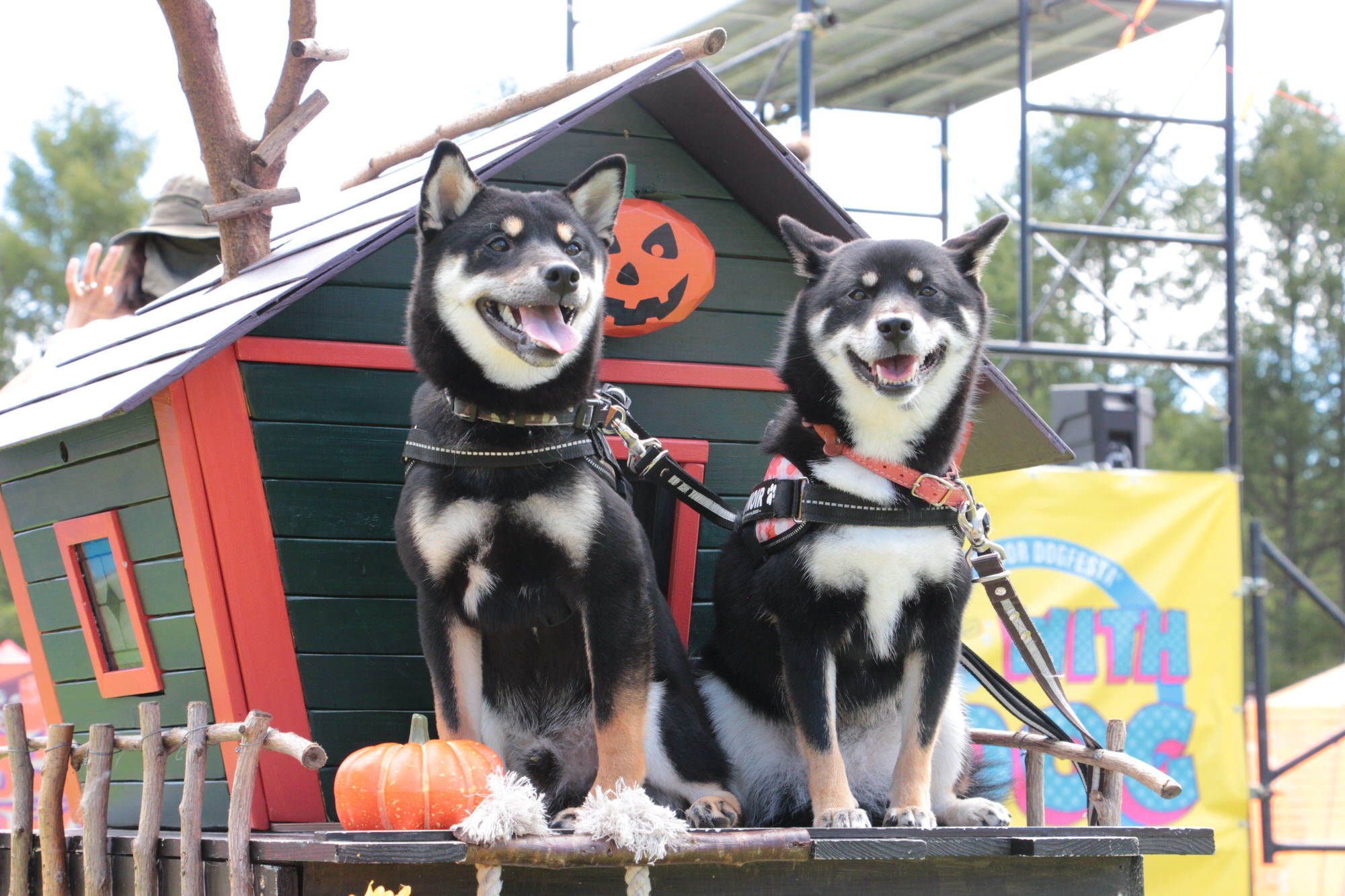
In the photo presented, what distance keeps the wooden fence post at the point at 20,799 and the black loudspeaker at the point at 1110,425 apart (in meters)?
5.95

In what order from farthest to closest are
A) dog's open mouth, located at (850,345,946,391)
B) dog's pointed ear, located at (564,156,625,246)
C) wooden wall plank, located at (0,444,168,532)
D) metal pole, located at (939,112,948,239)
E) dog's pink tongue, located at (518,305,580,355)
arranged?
metal pole, located at (939,112,948,239) → wooden wall plank, located at (0,444,168,532) → dog's pointed ear, located at (564,156,625,246) → dog's open mouth, located at (850,345,946,391) → dog's pink tongue, located at (518,305,580,355)

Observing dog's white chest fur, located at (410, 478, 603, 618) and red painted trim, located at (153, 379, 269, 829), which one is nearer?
dog's white chest fur, located at (410, 478, 603, 618)

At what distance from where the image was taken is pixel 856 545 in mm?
2770

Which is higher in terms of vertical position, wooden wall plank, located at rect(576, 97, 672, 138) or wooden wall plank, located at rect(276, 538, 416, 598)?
wooden wall plank, located at rect(576, 97, 672, 138)

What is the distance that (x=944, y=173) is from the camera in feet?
31.4

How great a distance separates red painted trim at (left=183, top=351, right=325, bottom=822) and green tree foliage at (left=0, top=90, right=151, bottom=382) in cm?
1888

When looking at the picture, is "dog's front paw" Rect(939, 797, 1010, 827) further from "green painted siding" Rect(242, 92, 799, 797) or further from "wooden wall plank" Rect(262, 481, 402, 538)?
"wooden wall plank" Rect(262, 481, 402, 538)

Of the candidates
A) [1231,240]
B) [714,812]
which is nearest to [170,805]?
[714,812]

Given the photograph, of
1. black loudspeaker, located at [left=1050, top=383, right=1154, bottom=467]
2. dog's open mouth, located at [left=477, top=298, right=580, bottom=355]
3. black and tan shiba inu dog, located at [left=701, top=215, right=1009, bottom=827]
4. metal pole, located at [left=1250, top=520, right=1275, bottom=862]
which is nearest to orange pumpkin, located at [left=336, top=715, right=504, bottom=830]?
black and tan shiba inu dog, located at [left=701, top=215, right=1009, bottom=827]

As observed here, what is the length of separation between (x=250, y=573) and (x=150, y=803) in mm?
575

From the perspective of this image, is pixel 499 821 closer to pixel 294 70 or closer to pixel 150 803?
pixel 150 803

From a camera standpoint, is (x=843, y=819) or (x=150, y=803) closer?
(x=843, y=819)

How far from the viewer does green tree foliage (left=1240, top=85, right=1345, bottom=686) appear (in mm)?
23188

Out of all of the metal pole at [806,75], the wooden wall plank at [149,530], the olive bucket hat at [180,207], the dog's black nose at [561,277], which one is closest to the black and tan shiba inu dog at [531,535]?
the dog's black nose at [561,277]
